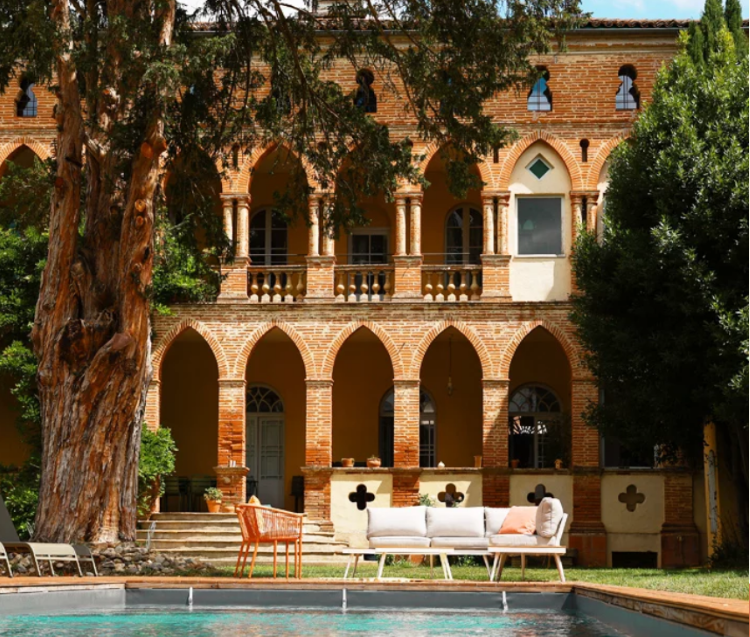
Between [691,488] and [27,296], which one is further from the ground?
[27,296]

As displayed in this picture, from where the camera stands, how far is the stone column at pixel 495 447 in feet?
74.1

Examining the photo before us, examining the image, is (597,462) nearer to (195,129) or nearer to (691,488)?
(691,488)

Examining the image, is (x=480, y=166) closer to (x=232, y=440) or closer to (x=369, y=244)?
(x=369, y=244)

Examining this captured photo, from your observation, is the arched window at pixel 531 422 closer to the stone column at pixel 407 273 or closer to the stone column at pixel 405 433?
the stone column at pixel 405 433

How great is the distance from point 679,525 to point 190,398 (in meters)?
10.1

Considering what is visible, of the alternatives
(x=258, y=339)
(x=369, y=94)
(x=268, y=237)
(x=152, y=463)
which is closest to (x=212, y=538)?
(x=152, y=463)

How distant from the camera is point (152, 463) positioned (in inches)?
853

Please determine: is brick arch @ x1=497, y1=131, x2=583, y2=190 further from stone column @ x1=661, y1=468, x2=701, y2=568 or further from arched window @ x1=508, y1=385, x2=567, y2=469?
stone column @ x1=661, y1=468, x2=701, y2=568

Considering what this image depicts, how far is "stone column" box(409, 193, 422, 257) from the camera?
76.3 feet

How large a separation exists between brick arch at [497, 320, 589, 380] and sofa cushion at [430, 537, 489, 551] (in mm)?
8067

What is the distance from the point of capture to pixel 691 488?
2220 centimetres

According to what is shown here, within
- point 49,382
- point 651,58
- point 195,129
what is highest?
point 651,58

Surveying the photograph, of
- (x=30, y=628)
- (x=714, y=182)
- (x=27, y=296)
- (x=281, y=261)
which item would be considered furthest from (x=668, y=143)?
(x=30, y=628)

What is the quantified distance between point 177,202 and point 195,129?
120 centimetres
